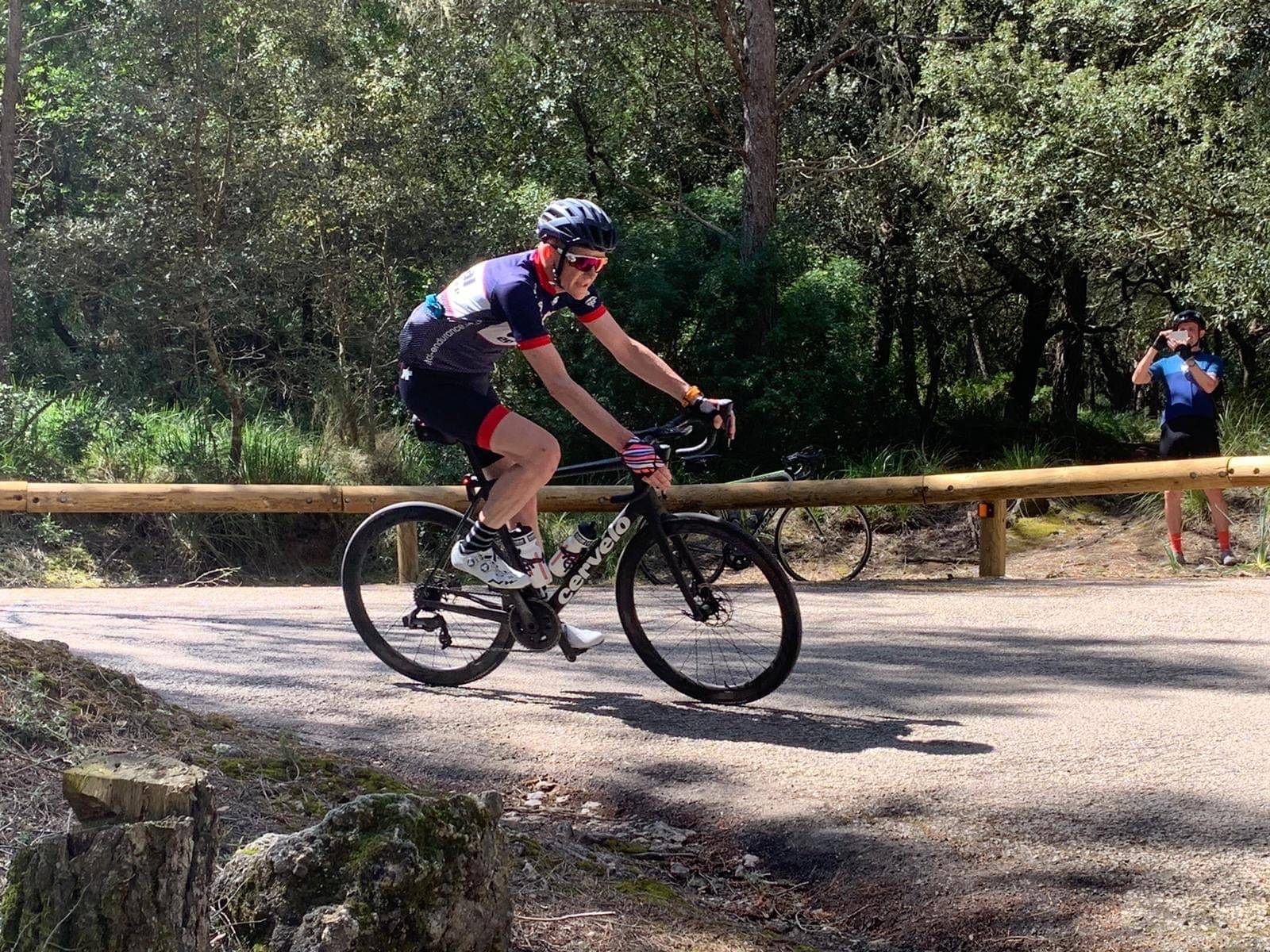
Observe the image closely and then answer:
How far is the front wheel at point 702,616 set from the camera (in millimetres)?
5680

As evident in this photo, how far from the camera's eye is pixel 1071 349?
24734mm

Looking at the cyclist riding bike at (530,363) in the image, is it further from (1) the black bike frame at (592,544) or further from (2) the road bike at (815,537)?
(2) the road bike at (815,537)

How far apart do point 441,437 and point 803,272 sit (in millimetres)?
14054

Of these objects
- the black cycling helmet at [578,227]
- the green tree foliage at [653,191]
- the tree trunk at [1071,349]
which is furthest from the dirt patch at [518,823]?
the tree trunk at [1071,349]

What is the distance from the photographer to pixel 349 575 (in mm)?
6703

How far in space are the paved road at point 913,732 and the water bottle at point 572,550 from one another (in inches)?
23.2

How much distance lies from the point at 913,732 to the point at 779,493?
5251 millimetres

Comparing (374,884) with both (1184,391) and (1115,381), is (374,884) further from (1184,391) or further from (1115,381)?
(1115,381)

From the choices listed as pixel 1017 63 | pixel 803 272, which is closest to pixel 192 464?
pixel 803 272

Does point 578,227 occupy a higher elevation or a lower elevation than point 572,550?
higher

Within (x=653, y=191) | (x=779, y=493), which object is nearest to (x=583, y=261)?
(x=779, y=493)

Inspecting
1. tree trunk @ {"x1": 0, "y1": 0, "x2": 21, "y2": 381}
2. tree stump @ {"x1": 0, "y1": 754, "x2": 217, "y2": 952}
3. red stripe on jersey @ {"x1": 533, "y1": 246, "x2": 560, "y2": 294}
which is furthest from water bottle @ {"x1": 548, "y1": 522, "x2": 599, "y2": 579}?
tree trunk @ {"x1": 0, "y1": 0, "x2": 21, "y2": 381}

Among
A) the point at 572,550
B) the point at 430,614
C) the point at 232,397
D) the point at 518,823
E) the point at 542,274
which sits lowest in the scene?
the point at 518,823

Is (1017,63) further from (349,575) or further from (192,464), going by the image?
(349,575)
